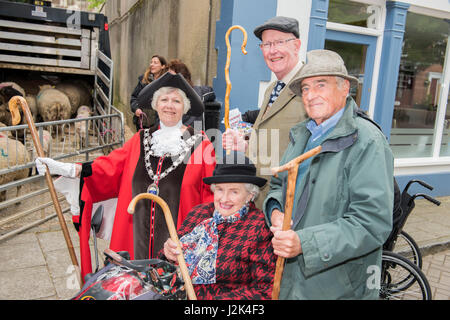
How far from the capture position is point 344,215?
5.39 ft

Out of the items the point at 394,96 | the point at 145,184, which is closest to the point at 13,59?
the point at 145,184

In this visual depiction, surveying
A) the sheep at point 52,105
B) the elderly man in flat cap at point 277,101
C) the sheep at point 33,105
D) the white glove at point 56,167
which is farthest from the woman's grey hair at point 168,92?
the sheep at point 33,105

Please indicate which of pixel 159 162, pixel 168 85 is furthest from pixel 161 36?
pixel 159 162

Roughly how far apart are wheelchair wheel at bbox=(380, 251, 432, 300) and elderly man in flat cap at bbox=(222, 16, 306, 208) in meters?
1.50

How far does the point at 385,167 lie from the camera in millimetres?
1646

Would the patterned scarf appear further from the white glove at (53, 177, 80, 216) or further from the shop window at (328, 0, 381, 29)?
the shop window at (328, 0, 381, 29)

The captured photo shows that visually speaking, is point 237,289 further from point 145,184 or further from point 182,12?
point 182,12

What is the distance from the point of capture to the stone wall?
233 inches

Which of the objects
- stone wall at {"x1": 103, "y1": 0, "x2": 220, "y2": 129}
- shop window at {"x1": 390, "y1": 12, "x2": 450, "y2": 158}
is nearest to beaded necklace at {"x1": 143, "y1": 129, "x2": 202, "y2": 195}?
stone wall at {"x1": 103, "y1": 0, "x2": 220, "y2": 129}

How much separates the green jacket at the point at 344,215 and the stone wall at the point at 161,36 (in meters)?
4.25

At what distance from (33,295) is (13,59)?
6467 millimetres

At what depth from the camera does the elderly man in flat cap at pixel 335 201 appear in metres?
1.58

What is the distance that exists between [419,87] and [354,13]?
2377 mm

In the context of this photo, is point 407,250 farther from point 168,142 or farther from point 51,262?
point 51,262
